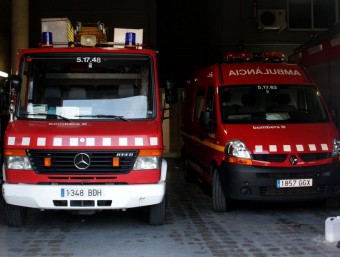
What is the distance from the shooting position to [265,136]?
6824 millimetres

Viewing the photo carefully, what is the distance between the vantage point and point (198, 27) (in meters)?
17.0

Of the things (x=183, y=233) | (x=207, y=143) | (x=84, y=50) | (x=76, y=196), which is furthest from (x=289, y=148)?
(x=84, y=50)

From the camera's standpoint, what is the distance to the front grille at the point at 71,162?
18.7 ft

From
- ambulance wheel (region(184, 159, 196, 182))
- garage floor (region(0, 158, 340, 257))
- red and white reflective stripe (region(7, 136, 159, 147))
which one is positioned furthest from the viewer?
ambulance wheel (region(184, 159, 196, 182))

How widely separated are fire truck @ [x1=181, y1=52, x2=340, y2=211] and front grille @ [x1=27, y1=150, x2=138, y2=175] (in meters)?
1.78

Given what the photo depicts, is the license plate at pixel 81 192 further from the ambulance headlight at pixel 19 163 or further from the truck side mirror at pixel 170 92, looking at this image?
the truck side mirror at pixel 170 92

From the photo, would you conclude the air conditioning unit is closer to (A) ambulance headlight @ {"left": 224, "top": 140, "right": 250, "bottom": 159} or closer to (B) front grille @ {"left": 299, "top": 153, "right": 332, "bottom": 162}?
(B) front grille @ {"left": 299, "top": 153, "right": 332, "bottom": 162}

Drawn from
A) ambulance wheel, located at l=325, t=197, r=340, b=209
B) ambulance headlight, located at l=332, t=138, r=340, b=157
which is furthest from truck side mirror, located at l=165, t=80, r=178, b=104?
ambulance wheel, located at l=325, t=197, r=340, b=209

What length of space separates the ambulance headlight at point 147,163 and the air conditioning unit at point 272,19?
1057 centimetres

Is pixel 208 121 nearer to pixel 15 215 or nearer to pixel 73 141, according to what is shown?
pixel 73 141

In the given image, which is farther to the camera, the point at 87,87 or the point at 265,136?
the point at 265,136

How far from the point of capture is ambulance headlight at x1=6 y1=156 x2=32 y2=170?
5742mm

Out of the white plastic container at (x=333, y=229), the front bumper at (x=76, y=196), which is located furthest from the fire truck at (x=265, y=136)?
the front bumper at (x=76, y=196)

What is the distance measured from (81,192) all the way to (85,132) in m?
0.72
